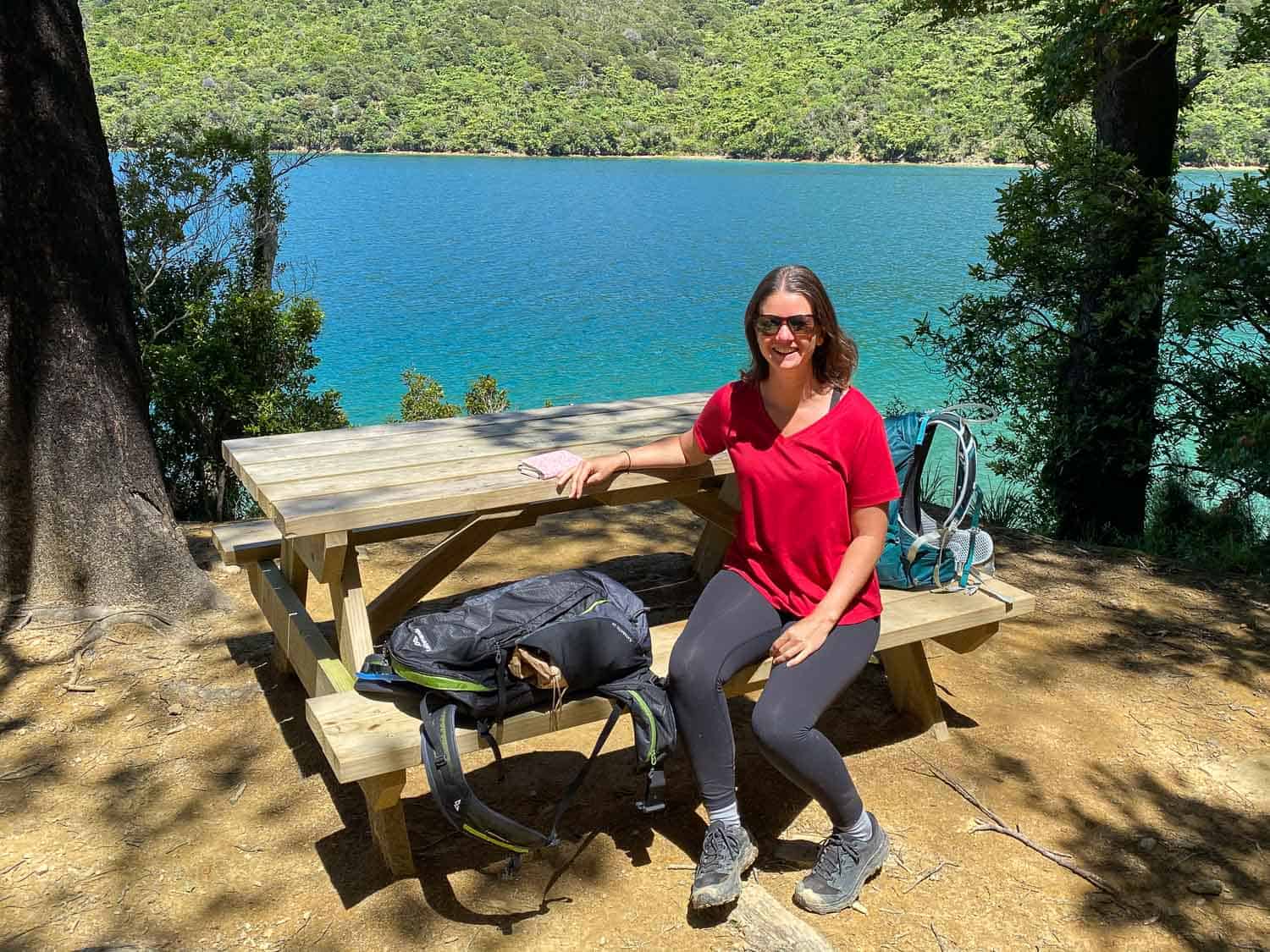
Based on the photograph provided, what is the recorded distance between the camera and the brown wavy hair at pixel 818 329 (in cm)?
271

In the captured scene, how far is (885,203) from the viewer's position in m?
42.9

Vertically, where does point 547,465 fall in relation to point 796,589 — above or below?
above

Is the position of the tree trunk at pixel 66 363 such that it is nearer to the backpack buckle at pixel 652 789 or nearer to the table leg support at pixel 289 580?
the table leg support at pixel 289 580

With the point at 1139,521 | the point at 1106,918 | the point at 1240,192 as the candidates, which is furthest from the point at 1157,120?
the point at 1106,918

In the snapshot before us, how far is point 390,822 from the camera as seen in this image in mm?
2672

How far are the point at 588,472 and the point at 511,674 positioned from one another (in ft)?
2.43

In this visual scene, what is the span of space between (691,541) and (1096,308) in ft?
10.3

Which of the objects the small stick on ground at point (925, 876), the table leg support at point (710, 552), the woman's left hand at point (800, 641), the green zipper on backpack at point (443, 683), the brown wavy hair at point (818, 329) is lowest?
the small stick on ground at point (925, 876)

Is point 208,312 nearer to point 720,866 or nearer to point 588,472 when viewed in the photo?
point 588,472

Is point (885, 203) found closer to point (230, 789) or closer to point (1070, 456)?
point (1070, 456)

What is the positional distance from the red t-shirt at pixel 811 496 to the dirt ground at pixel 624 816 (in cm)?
72

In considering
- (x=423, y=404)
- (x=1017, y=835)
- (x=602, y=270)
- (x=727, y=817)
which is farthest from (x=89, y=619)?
(x=602, y=270)

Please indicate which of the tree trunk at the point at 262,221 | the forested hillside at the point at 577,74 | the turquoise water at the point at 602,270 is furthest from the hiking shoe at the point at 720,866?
the forested hillside at the point at 577,74

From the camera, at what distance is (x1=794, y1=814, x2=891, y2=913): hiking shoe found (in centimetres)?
262
